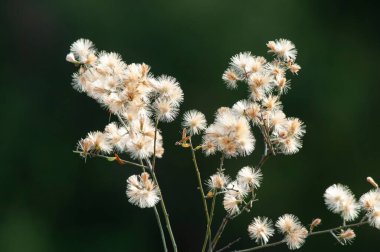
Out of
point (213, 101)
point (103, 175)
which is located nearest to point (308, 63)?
point (213, 101)

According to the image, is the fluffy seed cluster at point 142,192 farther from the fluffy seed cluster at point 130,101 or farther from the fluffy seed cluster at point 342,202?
the fluffy seed cluster at point 342,202

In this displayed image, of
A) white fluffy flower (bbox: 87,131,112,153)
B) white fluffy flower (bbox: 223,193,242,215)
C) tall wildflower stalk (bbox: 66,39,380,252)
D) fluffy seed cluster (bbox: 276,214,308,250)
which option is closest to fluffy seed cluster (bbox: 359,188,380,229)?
tall wildflower stalk (bbox: 66,39,380,252)

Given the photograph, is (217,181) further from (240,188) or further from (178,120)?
(178,120)

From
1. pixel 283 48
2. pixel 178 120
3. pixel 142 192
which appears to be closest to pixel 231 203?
pixel 142 192

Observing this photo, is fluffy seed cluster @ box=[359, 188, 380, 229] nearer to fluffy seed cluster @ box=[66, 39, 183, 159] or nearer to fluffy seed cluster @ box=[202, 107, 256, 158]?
fluffy seed cluster @ box=[202, 107, 256, 158]

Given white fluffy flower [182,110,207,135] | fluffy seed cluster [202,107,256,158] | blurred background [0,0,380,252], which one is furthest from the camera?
blurred background [0,0,380,252]

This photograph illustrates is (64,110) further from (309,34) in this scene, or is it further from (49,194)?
(309,34)

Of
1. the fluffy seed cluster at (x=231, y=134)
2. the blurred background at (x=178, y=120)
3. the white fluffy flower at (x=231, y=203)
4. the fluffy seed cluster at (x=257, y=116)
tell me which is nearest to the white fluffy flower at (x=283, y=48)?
the fluffy seed cluster at (x=257, y=116)
